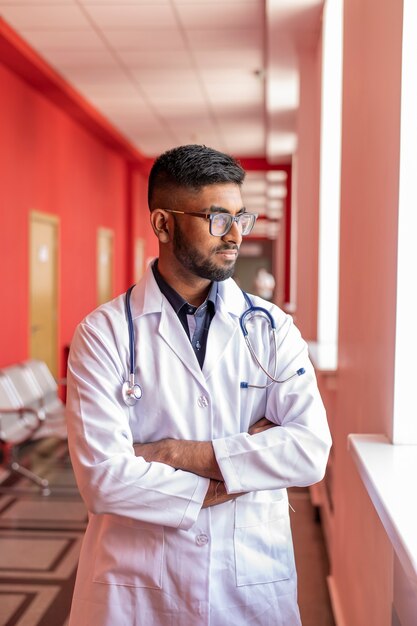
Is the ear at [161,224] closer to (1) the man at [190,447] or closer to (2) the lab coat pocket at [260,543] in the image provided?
(1) the man at [190,447]

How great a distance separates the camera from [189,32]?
5.58 meters

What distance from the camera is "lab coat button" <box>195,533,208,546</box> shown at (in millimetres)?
1632

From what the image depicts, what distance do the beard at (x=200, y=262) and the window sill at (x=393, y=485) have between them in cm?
58

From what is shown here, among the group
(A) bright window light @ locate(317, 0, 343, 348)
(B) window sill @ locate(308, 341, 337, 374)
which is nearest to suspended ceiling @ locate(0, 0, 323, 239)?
(A) bright window light @ locate(317, 0, 343, 348)

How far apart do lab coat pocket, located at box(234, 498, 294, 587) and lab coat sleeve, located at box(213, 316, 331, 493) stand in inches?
3.7

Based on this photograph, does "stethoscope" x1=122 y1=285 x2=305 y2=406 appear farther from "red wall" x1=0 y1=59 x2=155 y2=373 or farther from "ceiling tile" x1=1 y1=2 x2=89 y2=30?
"red wall" x1=0 y1=59 x2=155 y2=373

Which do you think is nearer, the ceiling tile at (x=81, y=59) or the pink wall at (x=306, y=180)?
the pink wall at (x=306, y=180)

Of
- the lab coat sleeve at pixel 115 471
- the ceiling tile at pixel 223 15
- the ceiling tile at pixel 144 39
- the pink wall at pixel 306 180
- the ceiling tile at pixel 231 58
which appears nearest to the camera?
the lab coat sleeve at pixel 115 471

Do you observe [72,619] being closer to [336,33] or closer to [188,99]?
[336,33]

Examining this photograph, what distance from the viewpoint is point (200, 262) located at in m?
1.67

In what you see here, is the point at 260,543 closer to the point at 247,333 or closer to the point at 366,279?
the point at 247,333

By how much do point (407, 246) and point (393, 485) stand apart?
0.63 m

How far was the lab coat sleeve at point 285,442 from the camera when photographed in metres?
Answer: 1.63

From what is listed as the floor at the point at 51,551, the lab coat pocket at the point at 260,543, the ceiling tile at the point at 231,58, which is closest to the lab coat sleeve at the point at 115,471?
the lab coat pocket at the point at 260,543
